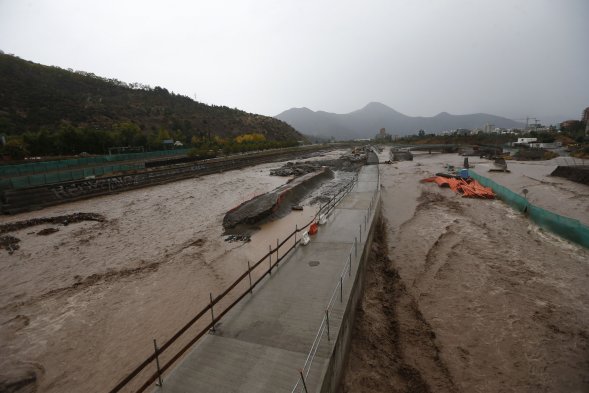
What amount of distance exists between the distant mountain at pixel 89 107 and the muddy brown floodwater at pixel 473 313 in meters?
56.5

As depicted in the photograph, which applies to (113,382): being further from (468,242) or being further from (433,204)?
(433,204)

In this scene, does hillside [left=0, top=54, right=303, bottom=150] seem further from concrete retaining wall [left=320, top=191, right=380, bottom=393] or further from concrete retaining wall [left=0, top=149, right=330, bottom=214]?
concrete retaining wall [left=320, top=191, right=380, bottom=393]

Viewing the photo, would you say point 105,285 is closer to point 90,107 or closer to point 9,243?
point 9,243

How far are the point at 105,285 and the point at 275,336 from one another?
923 cm

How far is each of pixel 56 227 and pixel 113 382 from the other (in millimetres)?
17552

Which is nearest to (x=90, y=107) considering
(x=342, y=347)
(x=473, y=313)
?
(x=342, y=347)

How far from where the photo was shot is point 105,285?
475 inches

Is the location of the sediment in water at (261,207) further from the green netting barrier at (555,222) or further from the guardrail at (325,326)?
the green netting barrier at (555,222)

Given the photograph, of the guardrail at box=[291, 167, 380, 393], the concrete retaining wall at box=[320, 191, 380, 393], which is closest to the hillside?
the guardrail at box=[291, 167, 380, 393]

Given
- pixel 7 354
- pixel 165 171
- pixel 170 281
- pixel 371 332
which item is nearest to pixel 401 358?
pixel 371 332

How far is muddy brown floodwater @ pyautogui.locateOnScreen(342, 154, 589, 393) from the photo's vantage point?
710 centimetres

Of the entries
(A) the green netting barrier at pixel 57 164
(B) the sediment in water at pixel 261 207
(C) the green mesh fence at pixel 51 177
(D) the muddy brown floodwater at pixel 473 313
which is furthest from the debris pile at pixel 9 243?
(D) the muddy brown floodwater at pixel 473 313

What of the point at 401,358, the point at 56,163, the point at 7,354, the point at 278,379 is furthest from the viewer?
the point at 56,163

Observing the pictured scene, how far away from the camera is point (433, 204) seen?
81.5ft
